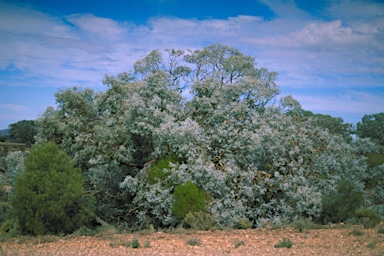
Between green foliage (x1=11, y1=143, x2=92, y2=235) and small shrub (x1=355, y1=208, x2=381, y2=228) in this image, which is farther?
small shrub (x1=355, y1=208, x2=381, y2=228)

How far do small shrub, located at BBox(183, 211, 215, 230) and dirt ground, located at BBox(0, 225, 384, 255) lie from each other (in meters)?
0.37

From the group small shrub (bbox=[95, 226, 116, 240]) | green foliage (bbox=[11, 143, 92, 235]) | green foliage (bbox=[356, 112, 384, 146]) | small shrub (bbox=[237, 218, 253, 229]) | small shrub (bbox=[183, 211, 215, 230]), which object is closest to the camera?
small shrub (bbox=[95, 226, 116, 240])

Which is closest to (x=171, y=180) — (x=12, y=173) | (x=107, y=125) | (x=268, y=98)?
(x=107, y=125)

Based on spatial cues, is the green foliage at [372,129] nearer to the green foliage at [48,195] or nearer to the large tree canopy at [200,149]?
the large tree canopy at [200,149]

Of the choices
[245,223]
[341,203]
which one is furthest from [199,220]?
[341,203]

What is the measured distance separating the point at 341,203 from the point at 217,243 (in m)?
4.67

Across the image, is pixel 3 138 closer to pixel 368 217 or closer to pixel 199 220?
pixel 199 220

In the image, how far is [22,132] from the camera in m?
50.3

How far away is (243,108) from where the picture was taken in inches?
582

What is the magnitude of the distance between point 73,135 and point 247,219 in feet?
22.5

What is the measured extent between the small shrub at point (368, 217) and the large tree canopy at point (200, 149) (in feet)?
3.82

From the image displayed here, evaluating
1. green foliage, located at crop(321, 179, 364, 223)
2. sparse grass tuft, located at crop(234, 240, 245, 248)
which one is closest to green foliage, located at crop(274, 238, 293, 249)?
sparse grass tuft, located at crop(234, 240, 245, 248)

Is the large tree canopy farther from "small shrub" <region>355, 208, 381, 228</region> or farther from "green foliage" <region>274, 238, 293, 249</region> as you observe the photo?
"green foliage" <region>274, 238, 293, 249</region>

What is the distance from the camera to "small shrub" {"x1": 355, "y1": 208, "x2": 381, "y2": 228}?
38.7 feet
